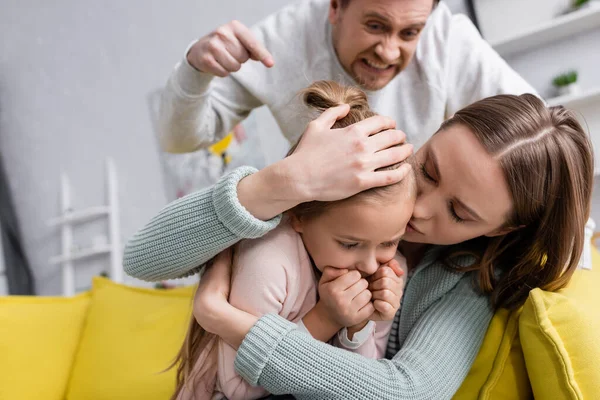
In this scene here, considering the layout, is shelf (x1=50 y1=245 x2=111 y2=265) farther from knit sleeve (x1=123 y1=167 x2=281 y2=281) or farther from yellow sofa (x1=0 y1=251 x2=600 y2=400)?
knit sleeve (x1=123 y1=167 x2=281 y2=281)

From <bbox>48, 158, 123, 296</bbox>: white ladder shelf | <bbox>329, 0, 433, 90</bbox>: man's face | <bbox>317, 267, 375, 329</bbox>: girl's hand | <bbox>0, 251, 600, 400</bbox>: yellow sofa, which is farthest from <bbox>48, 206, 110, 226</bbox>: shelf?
<bbox>317, 267, 375, 329</bbox>: girl's hand

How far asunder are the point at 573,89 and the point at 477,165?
4.58ft

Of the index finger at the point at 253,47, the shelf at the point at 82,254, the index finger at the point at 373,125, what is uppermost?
the index finger at the point at 253,47

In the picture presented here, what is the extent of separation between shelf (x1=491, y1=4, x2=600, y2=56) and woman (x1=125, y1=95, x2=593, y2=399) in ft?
3.84

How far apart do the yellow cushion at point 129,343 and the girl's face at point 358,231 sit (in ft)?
2.78

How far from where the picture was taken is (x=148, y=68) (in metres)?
2.91

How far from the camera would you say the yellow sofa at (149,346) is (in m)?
0.94

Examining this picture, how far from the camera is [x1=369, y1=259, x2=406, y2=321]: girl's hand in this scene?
3.13 feet

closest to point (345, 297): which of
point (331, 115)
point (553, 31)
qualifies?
point (331, 115)

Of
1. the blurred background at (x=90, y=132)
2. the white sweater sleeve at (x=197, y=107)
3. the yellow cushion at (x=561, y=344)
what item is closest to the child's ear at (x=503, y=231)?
the yellow cushion at (x=561, y=344)

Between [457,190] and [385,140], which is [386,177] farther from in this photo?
[457,190]

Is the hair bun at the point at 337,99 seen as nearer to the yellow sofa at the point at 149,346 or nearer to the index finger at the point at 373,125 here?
the index finger at the point at 373,125

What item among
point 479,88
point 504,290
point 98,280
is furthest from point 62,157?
point 504,290

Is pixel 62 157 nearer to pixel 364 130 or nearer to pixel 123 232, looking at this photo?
pixel 123 232
